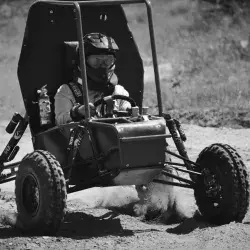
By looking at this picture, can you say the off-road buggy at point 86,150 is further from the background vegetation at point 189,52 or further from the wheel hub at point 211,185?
the background vegetation at point 189,52

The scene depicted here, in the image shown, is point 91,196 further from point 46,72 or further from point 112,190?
point 46,72

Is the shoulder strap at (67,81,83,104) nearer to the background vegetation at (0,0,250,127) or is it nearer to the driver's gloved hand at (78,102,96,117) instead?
the driver's gloved hand at (78,102,96,117)

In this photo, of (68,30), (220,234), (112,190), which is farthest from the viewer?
(112,190)

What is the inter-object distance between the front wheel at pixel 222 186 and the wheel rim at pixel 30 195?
1423 millimetres

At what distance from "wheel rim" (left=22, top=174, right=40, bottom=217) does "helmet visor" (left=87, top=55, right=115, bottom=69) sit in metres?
1.24

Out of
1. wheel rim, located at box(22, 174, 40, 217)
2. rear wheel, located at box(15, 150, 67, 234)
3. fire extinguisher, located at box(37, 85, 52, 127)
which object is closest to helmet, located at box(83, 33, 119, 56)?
fire extinguisher, located at box(37, 85, 52, 127)

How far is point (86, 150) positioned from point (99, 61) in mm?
861

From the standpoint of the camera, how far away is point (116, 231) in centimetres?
663

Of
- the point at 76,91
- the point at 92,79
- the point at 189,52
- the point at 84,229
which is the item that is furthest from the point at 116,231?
the point at 189,52

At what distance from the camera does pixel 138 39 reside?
18.2 metres

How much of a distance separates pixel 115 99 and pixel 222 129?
6020 millimetres

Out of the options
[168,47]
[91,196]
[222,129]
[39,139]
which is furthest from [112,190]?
[168,47]

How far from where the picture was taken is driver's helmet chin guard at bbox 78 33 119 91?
693 cm

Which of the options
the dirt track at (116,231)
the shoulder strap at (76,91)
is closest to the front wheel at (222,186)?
the dirt track at (116,231)
